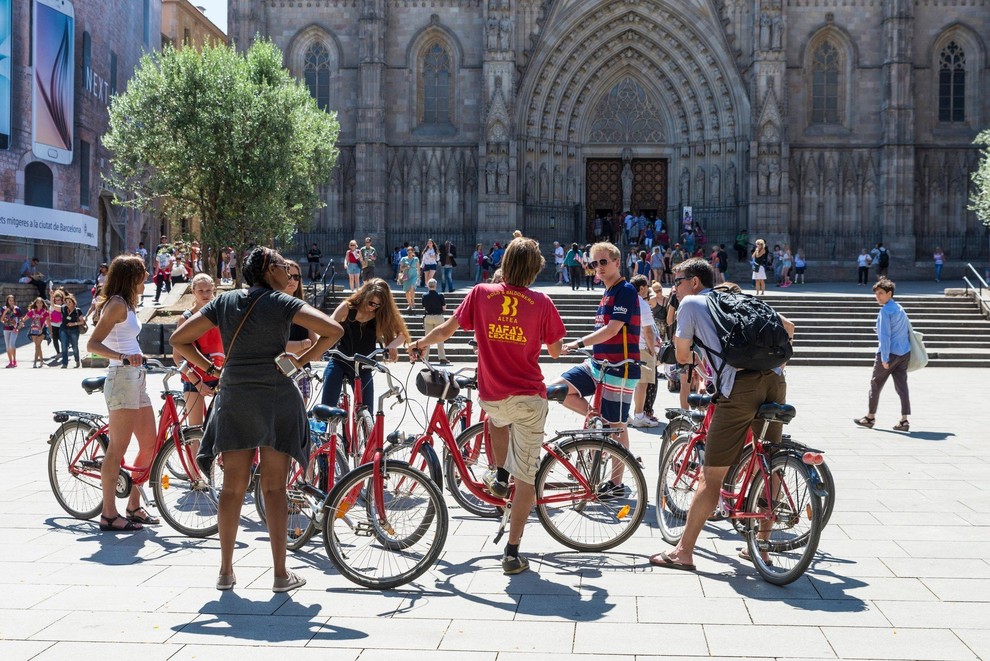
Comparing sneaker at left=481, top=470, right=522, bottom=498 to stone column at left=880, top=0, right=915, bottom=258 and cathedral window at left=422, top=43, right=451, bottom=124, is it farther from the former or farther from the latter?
stone column at left=880, top=0, right=915, bottom=258

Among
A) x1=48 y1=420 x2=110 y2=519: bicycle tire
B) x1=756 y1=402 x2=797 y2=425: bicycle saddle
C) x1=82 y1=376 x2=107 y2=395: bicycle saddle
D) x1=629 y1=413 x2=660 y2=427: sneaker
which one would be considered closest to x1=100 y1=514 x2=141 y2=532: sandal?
x1=48 y1=420 x2=110 y2=519: bicycle tire

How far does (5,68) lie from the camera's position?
31000 millimetres

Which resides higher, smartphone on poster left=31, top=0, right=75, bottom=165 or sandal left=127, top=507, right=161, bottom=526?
smartphone on poster left=31, top=0, right=75, bottom=165

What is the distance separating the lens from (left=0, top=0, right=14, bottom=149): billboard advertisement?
3081 cm

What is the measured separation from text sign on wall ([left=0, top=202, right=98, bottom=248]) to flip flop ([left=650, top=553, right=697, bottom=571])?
29033mm

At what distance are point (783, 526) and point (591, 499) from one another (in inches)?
46.6

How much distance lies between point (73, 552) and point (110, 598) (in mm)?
1175

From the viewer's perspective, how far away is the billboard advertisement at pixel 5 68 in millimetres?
30812

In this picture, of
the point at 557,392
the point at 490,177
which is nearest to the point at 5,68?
the point at 490,177

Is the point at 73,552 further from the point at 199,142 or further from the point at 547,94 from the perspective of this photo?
the point at 547,94

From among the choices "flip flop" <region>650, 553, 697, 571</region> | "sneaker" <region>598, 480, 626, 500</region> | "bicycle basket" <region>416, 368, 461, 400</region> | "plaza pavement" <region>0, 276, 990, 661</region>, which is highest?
"bicycle basket" <region>416, 368, 461, 400</region>

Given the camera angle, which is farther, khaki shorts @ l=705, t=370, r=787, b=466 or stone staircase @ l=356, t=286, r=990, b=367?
stone staircase @ l=356, t=286, r=990, b=367

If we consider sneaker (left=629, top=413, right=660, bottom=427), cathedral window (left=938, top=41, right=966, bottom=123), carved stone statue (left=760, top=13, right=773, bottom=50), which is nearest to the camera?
sneaker (left=629, top=413, right=660, bottom=427)

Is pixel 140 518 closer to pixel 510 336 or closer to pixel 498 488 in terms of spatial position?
pixel 498 488
